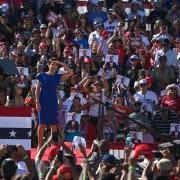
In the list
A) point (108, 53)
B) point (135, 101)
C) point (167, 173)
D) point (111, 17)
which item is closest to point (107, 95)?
point (135, 101)

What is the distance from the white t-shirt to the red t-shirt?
20cm

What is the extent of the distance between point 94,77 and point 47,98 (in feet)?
13.5

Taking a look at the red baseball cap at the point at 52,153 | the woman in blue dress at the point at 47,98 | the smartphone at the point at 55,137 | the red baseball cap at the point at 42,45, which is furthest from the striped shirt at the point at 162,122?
the red baseball cap at the point at 52,153

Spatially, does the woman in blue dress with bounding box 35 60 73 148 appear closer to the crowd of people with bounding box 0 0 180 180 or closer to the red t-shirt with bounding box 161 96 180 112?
the crowd of people with bounding box 0 0 180 180

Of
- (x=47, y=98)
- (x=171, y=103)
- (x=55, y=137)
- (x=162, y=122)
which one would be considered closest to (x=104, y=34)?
(x=171, y=103)

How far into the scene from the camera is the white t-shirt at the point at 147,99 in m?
22.6

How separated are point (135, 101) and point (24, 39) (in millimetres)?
4525

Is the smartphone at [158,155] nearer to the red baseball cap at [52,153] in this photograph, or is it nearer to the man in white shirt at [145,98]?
the red baseball cap at [52,153]

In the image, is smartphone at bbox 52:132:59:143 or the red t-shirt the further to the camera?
the red t-shirt

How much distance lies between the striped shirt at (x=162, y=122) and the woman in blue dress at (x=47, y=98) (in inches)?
104

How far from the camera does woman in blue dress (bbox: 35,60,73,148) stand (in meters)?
19.2

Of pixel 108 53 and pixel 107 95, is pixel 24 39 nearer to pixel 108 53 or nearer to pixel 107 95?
pixel 108 53

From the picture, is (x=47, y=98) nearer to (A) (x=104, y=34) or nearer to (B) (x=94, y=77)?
(B) (x=94, y=77)

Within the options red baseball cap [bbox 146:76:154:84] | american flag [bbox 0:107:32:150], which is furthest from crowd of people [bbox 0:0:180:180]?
→ american flag [bbox 0:107:32:150]
